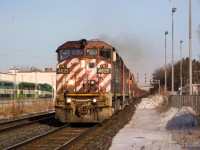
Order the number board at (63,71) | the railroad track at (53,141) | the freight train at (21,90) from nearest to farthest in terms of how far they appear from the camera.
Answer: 1. the railroad track at (53,141)
2. the number board at (63,71)
3. the freight train at (21,90)

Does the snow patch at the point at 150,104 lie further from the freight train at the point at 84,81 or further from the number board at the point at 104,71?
the number board at the point at 104,71

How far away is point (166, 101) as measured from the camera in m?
34.8

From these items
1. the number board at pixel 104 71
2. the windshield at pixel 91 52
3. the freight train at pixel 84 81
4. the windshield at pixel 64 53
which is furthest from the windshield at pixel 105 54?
the windshield at pixel 64 53

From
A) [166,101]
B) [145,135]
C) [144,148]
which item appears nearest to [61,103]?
[145,135]

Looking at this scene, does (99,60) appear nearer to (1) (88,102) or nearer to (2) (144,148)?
(1) (88,102)

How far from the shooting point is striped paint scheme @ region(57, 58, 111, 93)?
18078 mm

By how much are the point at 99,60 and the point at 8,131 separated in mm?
5374

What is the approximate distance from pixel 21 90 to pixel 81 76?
3516 centimetres

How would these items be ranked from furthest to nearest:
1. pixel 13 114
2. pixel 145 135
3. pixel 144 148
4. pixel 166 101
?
pixel 166 101 < pixel 13 114 < pixel 145 135 < pixel 144 148

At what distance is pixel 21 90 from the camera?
52.0 meters

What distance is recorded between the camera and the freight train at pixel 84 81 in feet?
56.4

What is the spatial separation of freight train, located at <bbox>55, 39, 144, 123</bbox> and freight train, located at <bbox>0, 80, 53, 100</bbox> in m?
24.5

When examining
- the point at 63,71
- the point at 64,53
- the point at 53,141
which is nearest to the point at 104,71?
the point at 63,71

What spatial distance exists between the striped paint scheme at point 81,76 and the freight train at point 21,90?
24528mm
